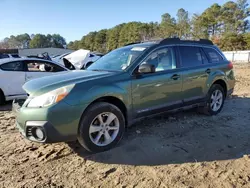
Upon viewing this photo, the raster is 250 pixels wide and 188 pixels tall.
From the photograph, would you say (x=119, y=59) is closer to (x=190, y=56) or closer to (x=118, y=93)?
(x=118, y=93)

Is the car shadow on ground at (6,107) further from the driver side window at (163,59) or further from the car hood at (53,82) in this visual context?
the driver side window at (163,59)

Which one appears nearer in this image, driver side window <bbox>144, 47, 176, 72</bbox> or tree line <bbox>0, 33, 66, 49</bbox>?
driver side window <bbox>144, 47, 176, 72</bbox>

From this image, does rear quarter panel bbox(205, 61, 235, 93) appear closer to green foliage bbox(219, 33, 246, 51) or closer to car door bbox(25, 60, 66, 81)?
car door bbox(25, 60, 66, 81)

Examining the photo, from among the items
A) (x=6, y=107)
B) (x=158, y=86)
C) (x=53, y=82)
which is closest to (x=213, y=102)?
(x=158, y=86)

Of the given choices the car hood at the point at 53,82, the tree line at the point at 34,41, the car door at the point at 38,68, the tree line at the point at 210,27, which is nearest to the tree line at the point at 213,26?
the tree line at the point at 210,27

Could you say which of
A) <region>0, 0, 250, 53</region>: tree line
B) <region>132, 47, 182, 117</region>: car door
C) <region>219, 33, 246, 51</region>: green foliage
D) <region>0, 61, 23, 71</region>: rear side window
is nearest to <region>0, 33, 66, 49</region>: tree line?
<region>0, 0, 250, 53</region>: tree line

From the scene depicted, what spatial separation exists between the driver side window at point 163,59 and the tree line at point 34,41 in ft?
309

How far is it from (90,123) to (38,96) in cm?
83

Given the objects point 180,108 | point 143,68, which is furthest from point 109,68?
point 180,108

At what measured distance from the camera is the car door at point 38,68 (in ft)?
24.9

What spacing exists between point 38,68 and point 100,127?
522 cm

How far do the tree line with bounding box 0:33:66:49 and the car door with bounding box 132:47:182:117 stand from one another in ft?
309

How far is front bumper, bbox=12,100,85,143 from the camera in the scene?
331 cm

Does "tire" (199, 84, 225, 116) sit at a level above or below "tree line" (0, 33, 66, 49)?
below
